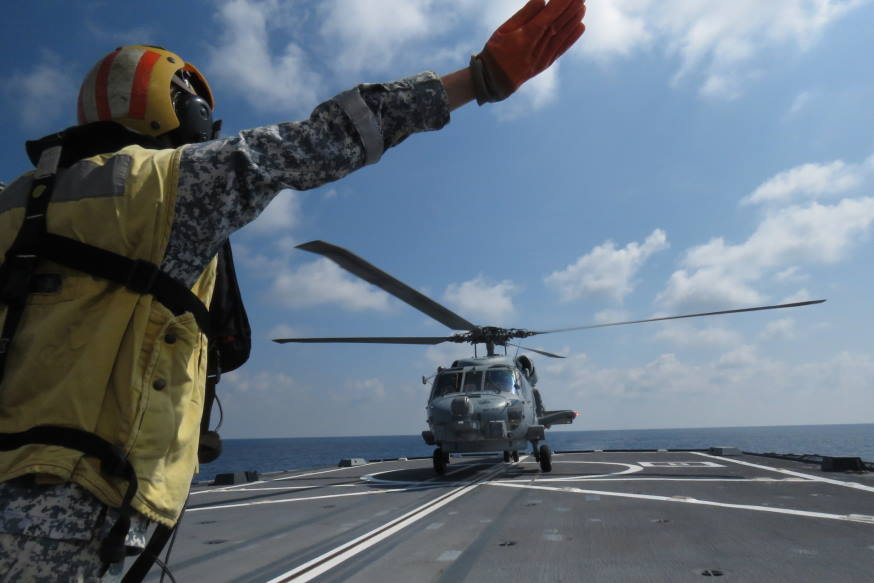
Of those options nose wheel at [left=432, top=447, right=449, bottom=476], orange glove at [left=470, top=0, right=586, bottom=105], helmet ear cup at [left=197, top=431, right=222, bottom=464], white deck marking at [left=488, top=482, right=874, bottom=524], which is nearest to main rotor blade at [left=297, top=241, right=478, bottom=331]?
nose wheel at [left=432, top=447, right=449, bottom=476]

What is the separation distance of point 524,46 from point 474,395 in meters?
10.3

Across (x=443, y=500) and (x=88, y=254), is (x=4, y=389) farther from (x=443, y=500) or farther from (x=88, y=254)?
(x=443, y=500)

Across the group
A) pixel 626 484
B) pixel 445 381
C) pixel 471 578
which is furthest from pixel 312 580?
pixel 445 381

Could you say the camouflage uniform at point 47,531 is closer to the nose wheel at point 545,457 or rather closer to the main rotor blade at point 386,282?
the main rotor blade at point 386,282

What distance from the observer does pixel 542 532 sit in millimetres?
5148

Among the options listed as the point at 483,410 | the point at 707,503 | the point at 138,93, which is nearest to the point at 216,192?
the point at 138,93

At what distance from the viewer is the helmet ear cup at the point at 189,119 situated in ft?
5.70

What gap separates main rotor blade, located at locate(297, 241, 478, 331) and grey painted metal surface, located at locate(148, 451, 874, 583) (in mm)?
3508

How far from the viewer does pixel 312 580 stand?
12.3 feet

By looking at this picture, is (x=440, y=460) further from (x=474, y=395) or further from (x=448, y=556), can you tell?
(x=448, y=556)

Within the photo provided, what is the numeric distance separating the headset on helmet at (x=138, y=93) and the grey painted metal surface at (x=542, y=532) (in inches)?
131

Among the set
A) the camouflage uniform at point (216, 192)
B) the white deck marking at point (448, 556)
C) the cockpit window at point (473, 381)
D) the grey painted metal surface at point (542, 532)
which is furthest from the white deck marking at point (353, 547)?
the cockpit window at point (473, 381)

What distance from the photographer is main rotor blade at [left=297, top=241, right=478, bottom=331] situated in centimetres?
792

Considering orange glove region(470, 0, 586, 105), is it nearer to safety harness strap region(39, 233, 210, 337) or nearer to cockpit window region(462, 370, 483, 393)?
safety harness strap region(39, 233, 210, 337)
